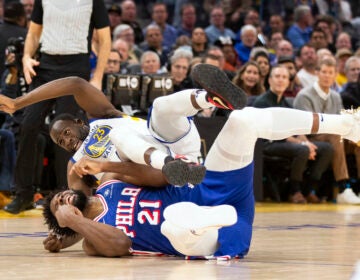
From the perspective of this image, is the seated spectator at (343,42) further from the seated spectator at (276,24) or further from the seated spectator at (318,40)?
the seated spectator at (276,24)

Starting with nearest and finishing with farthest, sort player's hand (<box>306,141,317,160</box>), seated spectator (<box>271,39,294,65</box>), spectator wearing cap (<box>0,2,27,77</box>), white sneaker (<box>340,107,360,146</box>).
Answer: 1. white sneaker (<box>340,107,360,146</box>)
2. spectator wearing cap (<box>0,2,27,77</box>)
3. player's hand (<box>306,141,317,160</box>)
4. seated spectator (<box>271,39,294,65</box>)

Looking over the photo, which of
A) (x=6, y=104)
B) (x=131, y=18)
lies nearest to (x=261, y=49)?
(x=131, y=18)

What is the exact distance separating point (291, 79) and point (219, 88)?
6.86 m

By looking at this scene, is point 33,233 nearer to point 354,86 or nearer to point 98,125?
point 98,125

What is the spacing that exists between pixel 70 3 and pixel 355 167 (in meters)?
4.75

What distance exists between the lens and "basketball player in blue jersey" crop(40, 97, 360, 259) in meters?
5.18

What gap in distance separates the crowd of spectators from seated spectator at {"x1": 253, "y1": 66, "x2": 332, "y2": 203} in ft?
0.05

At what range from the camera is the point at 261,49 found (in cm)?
1202

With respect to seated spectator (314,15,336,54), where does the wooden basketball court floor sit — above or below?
below

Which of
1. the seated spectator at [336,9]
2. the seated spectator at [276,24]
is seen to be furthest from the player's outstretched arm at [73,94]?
the seated spectator at [336,9]

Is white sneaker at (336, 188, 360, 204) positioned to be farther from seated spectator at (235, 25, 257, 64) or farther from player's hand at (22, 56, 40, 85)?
player's hand at (22, 56, 40, 85)

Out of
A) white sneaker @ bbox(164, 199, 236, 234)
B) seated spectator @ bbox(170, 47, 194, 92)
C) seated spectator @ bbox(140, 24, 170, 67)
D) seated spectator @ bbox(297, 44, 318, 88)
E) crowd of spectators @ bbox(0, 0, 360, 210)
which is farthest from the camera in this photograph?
seated spectator @ bbox(140, 24, 170, 67)

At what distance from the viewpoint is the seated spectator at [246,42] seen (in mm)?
13453

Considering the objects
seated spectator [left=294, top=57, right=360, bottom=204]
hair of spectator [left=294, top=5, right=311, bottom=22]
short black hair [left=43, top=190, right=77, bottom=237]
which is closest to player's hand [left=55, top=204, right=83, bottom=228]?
short black hair [left=43, top=190, right=77, bottom=237]
